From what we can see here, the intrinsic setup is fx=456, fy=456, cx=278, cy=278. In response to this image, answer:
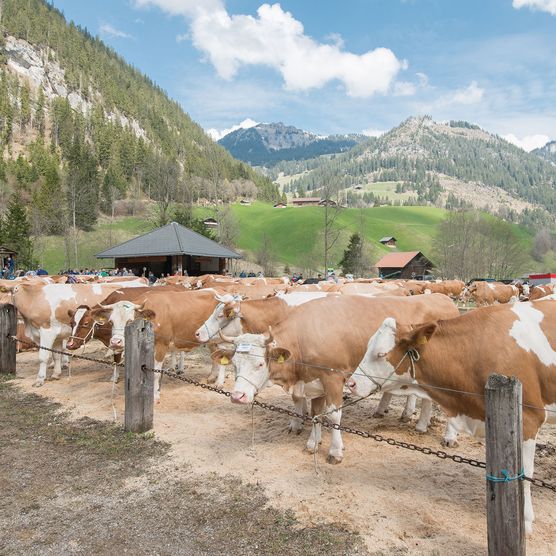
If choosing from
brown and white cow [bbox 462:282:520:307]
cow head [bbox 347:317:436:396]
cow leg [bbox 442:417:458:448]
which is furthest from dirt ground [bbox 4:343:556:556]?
brown and white cow [bbox 462:282:520:307]

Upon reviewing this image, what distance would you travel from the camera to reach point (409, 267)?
89.3 m

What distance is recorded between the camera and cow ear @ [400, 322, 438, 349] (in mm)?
4980

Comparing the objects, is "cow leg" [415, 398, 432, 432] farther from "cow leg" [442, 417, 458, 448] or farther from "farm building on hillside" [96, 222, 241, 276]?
"farm building on hillside" [96, 222, 241, 276]

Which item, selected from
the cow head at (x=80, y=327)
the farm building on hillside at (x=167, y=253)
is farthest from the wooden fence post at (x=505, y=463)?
the farm building on hillside at (x=167, y=253)

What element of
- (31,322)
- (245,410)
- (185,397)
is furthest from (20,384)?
(245,410)

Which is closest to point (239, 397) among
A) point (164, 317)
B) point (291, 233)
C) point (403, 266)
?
point (164, 317)

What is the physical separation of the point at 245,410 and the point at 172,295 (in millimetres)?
3214

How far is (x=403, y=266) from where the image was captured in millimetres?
87562

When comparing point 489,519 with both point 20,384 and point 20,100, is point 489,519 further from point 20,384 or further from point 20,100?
point 20,100

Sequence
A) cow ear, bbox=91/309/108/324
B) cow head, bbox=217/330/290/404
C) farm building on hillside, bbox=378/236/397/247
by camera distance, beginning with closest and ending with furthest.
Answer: cow head, bbox=217/330/290/404
cow ear, bbox=91/309/108/324
farm building on hillside, bbox=378/236/397/247

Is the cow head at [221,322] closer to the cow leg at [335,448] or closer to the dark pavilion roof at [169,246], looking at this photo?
the cow leg at [335,448]

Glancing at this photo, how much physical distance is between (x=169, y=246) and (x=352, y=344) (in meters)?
42.1

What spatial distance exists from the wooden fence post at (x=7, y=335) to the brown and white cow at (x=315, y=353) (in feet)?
23.7

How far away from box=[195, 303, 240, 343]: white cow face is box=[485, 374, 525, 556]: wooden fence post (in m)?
5.73
